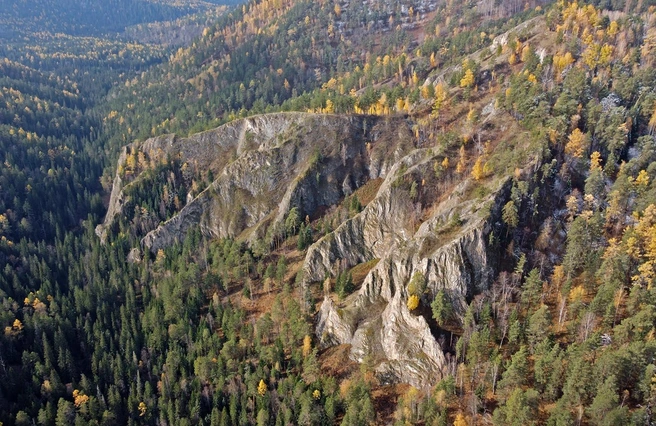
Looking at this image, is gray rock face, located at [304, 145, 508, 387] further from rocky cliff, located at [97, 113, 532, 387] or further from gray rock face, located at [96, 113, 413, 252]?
gray rock face, located at [96, 113, 413, 252]

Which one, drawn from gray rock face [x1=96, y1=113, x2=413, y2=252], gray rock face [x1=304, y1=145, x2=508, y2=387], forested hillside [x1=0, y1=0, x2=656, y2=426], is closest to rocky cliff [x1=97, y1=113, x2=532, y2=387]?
gray rock face [x1=304, y1=145, x2=508, y2=387]

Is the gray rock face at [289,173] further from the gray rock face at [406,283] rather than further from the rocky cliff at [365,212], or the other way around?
the gray rock face at [406,283]

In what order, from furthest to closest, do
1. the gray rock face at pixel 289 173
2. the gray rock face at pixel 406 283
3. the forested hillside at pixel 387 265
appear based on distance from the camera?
1. the gray rock face at pixel 289 173
2. the gray rock face at pixel 406 283
3. the forested hillside at pixel 387 265

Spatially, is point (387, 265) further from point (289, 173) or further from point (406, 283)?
point (289, 173)

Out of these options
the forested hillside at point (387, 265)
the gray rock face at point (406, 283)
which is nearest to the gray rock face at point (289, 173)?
the forested hillside at point (387, 265)

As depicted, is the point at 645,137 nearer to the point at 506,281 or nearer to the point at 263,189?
the point at 506,281

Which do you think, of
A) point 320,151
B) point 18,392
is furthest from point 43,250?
point 320,151
